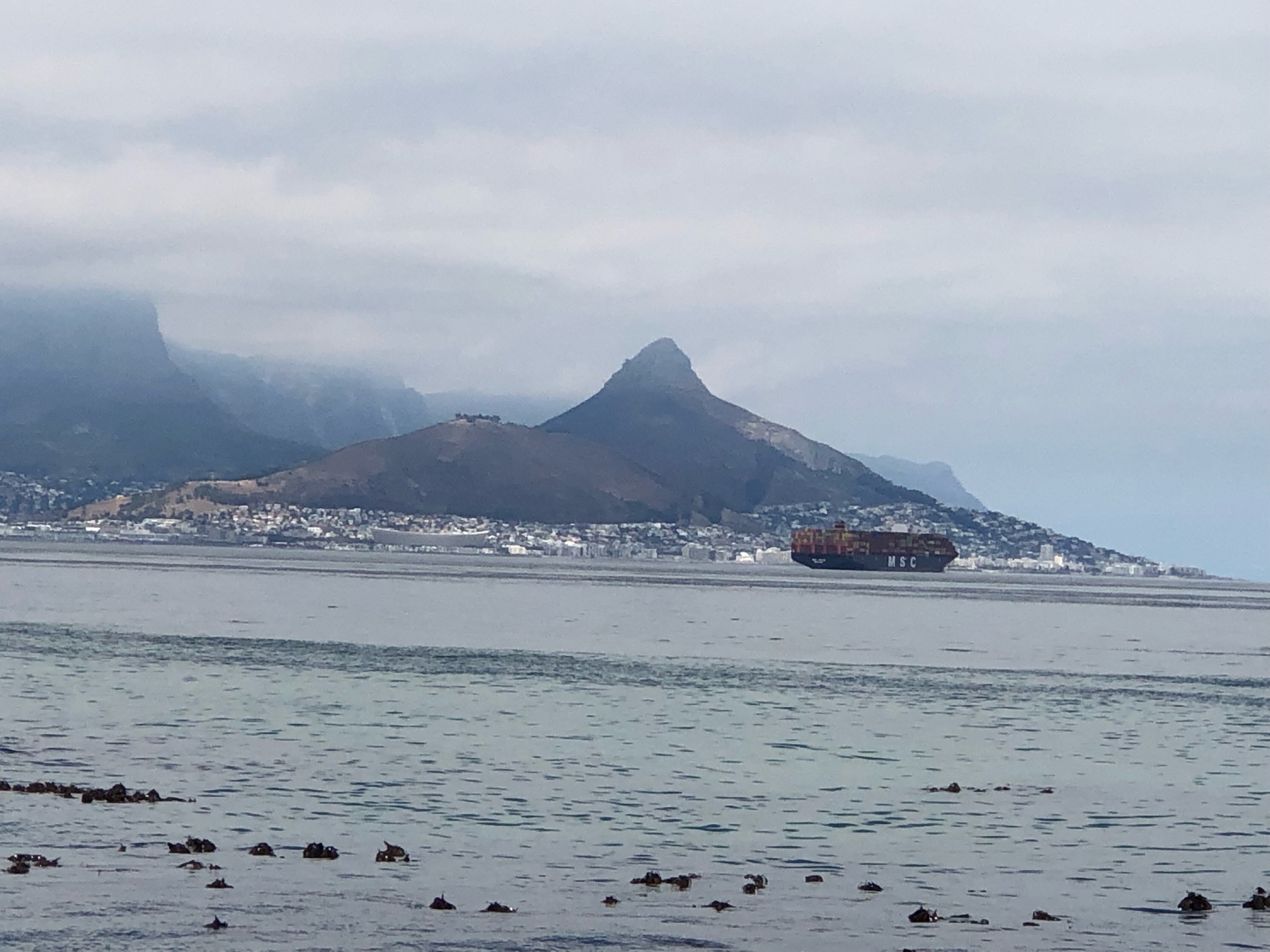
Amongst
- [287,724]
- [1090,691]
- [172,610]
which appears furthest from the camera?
[172,610]

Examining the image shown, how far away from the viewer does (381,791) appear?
45875mm

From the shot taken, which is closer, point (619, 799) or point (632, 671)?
point (619, 799)

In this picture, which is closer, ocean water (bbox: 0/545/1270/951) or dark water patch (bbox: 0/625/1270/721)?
ocean water (bbox: 0/545/1270/951)

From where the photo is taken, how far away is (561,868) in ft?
117

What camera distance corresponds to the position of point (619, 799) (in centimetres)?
4616

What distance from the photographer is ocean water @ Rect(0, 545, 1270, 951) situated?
3055cm

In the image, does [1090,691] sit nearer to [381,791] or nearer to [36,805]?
[381,791]

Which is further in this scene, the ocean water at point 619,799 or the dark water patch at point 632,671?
the dark water patch at point 632,671

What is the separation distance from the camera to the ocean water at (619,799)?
3055 centimetres

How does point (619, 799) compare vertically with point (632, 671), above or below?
above

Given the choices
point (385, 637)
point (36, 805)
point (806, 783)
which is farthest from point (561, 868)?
point (385, 637)

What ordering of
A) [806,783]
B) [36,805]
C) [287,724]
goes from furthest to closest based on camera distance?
[287,724], [806,783], [36,805]

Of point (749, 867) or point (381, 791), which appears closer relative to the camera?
point (749, 867)

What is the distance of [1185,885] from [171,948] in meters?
19.6
